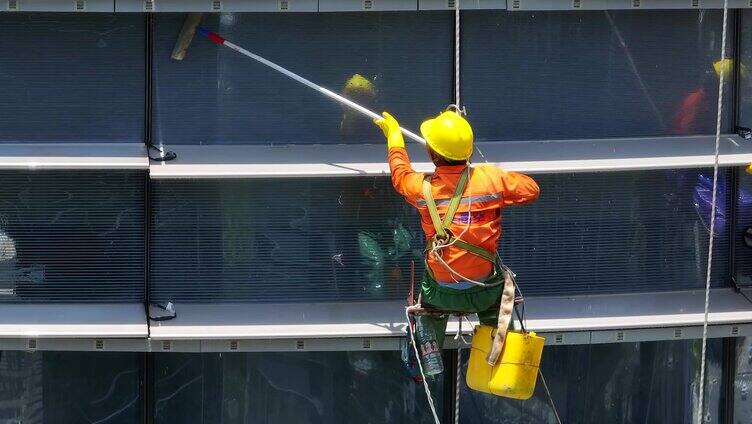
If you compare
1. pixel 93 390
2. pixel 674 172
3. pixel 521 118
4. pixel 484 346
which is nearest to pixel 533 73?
pixel 521 118

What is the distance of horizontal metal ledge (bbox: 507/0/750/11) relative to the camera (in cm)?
749

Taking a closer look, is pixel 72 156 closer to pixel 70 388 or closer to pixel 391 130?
pixel 70 388

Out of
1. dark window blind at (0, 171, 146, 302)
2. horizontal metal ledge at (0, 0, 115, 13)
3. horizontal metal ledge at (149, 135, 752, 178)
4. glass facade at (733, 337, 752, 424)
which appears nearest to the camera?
horizontal metal ledge at (0, 0, 115, 13)

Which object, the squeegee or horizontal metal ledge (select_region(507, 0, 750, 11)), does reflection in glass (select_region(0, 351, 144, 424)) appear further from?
horizontal metal ledge (select_region(507, 0, 750, 11))

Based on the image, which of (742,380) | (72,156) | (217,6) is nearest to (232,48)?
(217,6)

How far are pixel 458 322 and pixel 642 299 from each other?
3.88ft

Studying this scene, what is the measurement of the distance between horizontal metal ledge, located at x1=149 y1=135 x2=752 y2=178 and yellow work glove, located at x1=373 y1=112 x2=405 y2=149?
1.14ft

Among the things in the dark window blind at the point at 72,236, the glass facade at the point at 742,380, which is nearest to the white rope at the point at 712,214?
the glass facade at the point at 742,380

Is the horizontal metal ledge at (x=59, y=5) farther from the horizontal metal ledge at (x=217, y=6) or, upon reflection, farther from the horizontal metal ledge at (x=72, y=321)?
the horizontal metal ledge at (x=72, y=321)

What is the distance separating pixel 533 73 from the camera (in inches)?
312

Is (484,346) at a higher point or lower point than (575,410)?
higher

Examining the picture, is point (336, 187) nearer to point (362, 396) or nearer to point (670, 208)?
point (362, 396)

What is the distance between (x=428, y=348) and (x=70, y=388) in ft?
7.39

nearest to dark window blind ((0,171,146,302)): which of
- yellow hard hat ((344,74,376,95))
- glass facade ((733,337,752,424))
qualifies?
yellow hard hat ((344,74,376,95))
